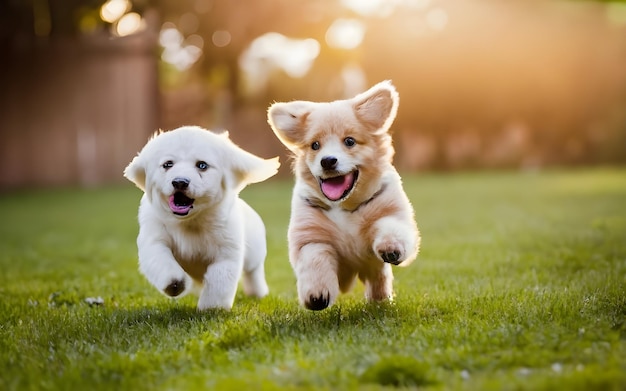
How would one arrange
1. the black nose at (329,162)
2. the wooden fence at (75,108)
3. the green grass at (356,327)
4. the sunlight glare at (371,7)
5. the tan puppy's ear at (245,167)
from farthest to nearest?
the sunlight glare at (371,7)
the wooden fence at (75,108)
the tan puppy's ear at (245,167)
the black nose at (329,162)
the green grass at (356,327)

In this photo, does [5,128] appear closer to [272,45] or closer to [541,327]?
[272,45]

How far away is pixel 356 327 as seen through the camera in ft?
12.0

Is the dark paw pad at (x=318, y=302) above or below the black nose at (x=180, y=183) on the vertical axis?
below

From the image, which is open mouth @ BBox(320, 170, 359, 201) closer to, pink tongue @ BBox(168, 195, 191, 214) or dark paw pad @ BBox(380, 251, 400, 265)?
dark paw pad @ BBox(380, 251, 400, 265)

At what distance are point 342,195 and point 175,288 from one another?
1.01 meters

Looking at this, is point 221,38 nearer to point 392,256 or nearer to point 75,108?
point 75,108

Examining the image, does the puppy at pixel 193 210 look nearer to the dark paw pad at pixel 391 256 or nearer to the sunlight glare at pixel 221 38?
the dark paw pad at pixel 391 256

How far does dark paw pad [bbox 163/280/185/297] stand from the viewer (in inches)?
159

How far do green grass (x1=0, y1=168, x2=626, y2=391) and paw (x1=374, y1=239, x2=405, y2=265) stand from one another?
12.1 inches

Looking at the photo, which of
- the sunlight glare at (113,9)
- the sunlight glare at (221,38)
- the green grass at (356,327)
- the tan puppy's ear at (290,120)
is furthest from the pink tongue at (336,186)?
the sunlight glare at (221,38)

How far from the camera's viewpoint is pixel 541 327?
11.3ft

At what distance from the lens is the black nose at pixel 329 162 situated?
389 cm

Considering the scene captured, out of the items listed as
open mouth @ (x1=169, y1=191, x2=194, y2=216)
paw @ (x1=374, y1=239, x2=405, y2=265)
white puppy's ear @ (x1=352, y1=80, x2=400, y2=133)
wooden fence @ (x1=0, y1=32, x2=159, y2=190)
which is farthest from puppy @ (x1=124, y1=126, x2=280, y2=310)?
wooden fence @ (x1=0, y1=32, x2=159, y2=190)

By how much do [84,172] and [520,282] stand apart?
46.0ft
